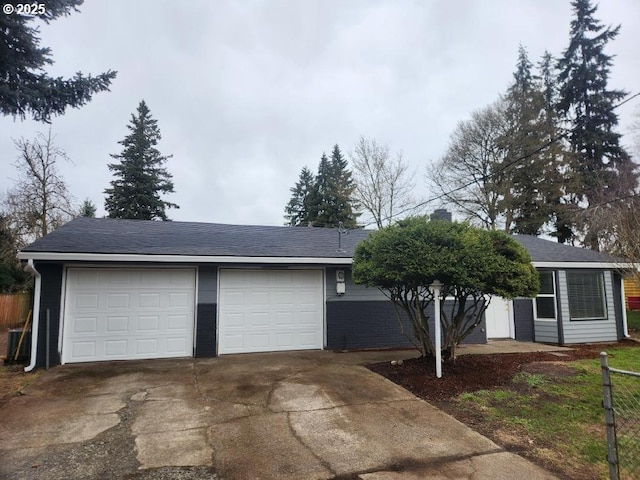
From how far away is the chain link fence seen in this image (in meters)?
2.70

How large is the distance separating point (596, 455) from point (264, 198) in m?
31.8

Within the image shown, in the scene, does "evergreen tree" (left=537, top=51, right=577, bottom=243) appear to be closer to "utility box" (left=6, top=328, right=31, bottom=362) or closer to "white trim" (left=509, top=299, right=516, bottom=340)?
"white trim" (left=509, top=299, right=516, bottom=340)

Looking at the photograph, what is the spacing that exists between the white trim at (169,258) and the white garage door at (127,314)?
566mm

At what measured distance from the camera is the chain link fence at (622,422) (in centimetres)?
270

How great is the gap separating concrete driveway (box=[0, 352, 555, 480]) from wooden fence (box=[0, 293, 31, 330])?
11.2 m

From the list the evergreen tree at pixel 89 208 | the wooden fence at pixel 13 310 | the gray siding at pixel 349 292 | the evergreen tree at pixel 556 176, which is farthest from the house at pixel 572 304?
the evergreen tree at pixel 89 208

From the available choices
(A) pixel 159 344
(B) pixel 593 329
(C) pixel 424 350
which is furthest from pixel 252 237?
(B) pixel 593 329

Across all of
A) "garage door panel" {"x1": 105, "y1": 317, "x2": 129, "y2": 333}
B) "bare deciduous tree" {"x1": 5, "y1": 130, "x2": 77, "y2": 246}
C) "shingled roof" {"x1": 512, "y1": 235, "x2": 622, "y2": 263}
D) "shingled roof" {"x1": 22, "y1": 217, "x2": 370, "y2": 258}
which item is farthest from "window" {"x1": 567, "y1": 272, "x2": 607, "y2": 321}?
"bare deciduous tree" {"x1": 5, "y1": 130, "x2": 77, "y2": 246}

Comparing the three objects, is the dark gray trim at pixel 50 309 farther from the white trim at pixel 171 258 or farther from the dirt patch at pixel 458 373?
the dirt patch at pixel 458 373

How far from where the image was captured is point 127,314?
26.1 ft

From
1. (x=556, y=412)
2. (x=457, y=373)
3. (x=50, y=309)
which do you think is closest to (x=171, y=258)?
(x=50, y=309)

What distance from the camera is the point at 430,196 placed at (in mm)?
22547

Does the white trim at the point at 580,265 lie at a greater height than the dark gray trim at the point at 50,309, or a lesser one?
greater

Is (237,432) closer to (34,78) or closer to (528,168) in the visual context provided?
(34,78)
